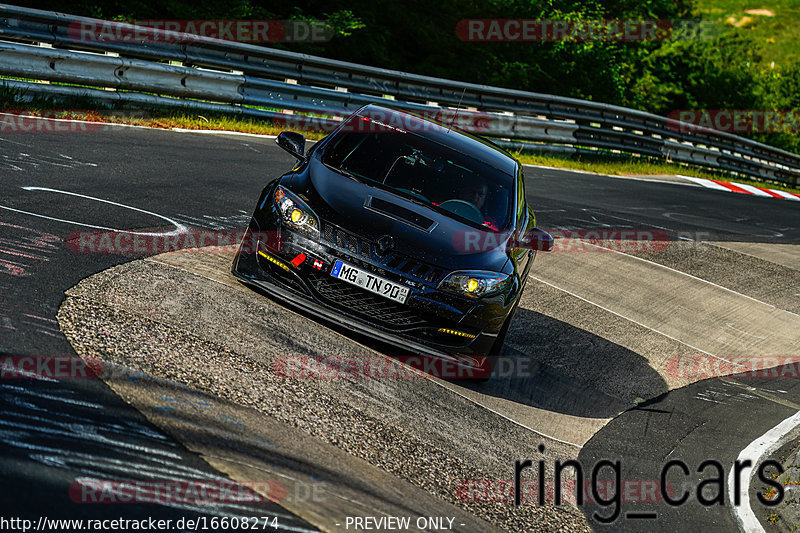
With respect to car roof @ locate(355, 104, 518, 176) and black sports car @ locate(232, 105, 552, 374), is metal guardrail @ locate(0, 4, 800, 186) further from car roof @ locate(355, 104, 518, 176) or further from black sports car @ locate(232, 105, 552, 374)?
black sports car @ locate(232, 105, 552, 374)

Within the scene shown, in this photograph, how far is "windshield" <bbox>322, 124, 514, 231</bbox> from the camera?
21.7ft

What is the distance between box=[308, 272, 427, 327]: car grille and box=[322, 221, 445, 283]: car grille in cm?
19

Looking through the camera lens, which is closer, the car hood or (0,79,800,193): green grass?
the car hood

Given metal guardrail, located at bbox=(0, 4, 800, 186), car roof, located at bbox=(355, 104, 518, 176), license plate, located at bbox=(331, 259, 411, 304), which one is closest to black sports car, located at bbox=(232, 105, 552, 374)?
license plate, located at bbox=(331, 259, 411, 304)

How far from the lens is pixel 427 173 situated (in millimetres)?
6852

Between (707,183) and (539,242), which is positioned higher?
(539,242)

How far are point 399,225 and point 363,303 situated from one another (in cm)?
60

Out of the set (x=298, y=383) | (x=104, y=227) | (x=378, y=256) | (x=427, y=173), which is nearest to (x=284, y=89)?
(x=104, y=227)

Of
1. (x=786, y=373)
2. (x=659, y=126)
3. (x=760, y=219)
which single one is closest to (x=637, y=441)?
(x=786, y=373)

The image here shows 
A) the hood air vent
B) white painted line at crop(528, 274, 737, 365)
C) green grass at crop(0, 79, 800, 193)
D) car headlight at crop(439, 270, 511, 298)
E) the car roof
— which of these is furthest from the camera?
green grass at crop(0, 79, 800, 193)

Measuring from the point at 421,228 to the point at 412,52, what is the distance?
2324cm

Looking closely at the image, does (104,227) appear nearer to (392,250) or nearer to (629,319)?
(392,250)

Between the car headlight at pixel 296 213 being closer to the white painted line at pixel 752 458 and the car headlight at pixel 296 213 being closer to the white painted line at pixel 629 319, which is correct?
the white painted line at pixel 752 458

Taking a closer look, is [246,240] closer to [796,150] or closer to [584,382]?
[584,382]
